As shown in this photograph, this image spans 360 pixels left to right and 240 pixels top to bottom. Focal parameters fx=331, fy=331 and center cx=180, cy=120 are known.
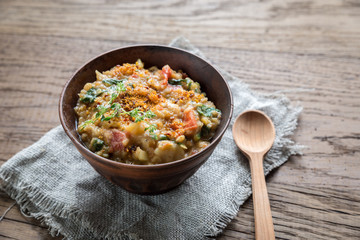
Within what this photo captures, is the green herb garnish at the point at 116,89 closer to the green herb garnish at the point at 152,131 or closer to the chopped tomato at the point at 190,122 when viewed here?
the green herb garnish at the point at 152,131

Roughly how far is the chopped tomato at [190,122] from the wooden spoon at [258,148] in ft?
2.35

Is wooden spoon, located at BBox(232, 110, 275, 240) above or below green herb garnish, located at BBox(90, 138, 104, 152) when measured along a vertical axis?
below

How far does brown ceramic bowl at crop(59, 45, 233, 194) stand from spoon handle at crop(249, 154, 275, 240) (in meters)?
0.56

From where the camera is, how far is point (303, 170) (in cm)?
310

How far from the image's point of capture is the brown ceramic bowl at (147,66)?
2.31 metres

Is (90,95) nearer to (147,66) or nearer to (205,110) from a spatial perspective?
(147,66)

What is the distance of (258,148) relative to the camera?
3.10m

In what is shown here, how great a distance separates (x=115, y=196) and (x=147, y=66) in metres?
1.27

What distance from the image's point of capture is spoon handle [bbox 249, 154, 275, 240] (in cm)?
255

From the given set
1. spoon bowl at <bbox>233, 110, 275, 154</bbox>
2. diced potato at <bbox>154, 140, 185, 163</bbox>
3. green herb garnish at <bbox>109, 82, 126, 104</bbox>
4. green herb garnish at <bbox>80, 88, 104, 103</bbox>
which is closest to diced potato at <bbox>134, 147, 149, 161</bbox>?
diced potato at <bbox>154, 140, 185, 163</bbox>

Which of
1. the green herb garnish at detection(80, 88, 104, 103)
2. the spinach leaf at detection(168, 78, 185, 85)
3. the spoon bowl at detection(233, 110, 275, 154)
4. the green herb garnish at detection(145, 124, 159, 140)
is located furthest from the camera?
the spoon bowl at detection(233, 110, 275, 154)

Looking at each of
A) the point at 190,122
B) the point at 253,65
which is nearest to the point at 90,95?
the point at 190,122

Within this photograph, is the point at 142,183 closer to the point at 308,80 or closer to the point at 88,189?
the point at 88,189

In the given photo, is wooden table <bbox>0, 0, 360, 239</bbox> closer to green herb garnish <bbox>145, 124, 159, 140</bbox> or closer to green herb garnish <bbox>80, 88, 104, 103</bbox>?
green herb garnish <bbox>80, 88, 104, 103</bbox>
